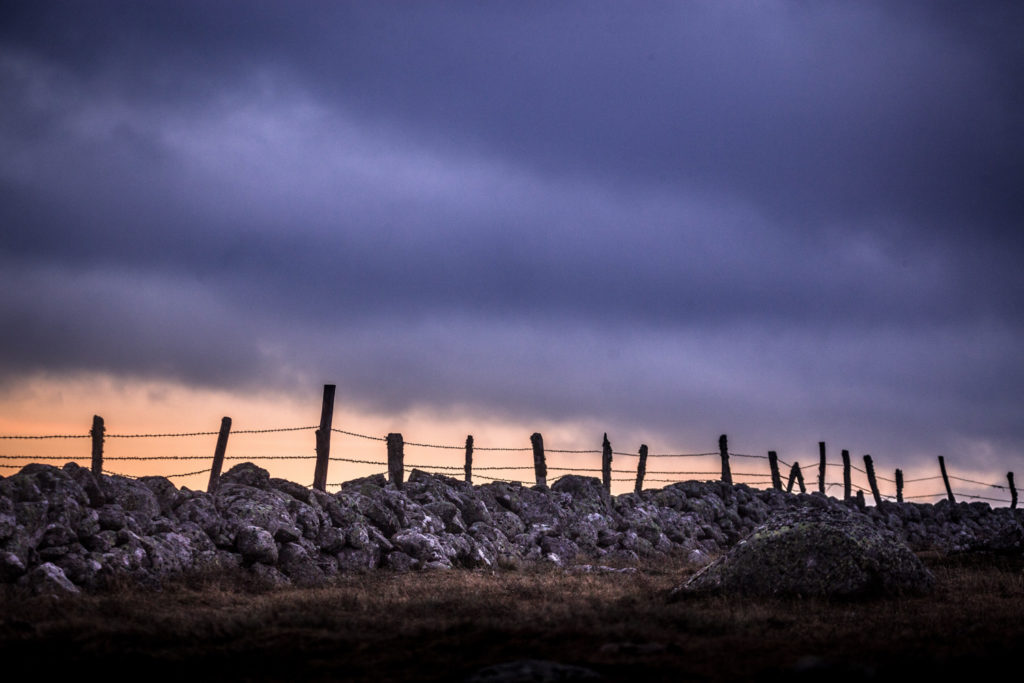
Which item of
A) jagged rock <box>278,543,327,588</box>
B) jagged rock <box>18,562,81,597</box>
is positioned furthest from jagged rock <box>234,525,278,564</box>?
jagged rock <box>18,562,81,597</box>

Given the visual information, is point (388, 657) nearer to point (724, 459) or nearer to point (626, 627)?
point (626, 627)

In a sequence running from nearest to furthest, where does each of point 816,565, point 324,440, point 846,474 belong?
1. point 816,565
2. point 324,440
3. point 846,474

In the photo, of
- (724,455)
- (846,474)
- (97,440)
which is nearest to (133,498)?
(97,440)

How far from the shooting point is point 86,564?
12039 millimetres

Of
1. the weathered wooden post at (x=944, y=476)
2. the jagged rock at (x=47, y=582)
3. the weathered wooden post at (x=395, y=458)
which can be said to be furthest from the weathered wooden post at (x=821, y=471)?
the jagged rock at (x=47, y=582)

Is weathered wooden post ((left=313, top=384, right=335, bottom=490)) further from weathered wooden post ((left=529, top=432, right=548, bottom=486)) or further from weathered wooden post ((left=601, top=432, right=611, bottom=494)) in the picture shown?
weathered wooden post ((left=601, top=432, right=611, bottom=494))

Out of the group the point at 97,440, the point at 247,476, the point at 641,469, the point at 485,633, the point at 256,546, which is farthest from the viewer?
the point at 641,469

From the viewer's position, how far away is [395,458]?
20.4 meters

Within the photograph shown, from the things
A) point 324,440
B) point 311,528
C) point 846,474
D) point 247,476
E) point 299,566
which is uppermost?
point 846,474

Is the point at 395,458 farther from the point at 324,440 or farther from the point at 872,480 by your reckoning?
the point at 872,480

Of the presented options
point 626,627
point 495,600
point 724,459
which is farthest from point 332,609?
point 724,459

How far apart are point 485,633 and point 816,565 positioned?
21.2 feet

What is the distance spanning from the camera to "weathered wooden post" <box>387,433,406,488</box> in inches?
799

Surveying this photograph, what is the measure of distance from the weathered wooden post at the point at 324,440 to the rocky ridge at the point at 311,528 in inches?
40.1
